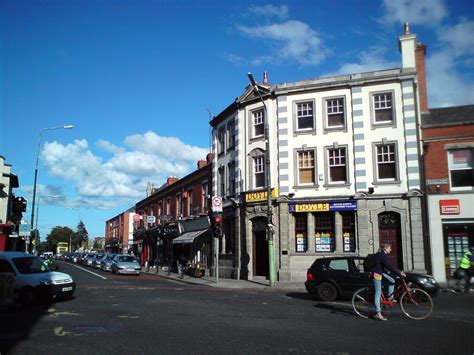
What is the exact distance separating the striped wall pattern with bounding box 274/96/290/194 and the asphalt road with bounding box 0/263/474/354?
11.1 meters

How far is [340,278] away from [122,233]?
63889 millimetres

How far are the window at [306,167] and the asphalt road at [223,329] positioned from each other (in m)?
11.1

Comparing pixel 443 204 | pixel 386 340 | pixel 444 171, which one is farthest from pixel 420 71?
pixel 386 340

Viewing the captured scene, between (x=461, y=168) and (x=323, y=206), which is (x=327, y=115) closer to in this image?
(x=323, y=206)

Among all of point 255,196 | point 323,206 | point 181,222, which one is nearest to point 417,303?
point 323,206

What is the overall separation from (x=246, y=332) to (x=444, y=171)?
1629 cm

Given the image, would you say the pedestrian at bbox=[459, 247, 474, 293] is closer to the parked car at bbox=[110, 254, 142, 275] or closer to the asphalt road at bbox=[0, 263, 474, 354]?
the asphalt road at bbox=[0, 263, 474, 354]

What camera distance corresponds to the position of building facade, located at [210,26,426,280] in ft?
73.6

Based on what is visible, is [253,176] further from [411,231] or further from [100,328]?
[100,328]

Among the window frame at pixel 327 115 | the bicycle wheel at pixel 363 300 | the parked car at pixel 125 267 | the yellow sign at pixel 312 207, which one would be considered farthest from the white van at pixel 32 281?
the parked car at pixel 125 267

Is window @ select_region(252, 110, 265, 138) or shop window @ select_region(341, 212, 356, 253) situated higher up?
window @ select_region(252, 110, 265, 138)

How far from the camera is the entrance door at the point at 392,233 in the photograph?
73.1 ft

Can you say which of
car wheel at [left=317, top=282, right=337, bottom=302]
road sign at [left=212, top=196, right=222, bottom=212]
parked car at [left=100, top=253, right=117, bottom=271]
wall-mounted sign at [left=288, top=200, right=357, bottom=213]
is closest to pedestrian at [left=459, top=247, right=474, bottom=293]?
car wheel at [left=317, top=282, right=337, bottom=302]

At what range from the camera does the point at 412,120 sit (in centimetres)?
2245
